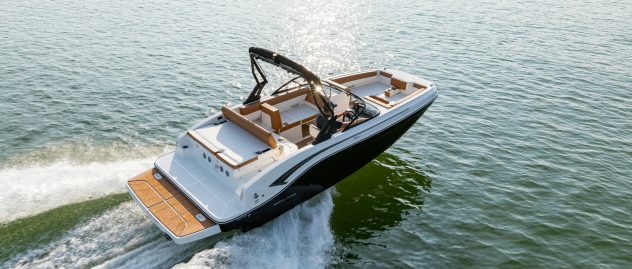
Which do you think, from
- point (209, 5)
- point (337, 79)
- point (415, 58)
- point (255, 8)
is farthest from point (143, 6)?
point (337, 79)

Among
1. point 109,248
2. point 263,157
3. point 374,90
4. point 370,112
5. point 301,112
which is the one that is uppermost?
point 370,112

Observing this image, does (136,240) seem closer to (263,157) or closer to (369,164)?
(263,157)

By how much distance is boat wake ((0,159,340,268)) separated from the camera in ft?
27.1

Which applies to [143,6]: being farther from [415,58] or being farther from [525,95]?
[525,95]

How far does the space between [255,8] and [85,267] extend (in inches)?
994

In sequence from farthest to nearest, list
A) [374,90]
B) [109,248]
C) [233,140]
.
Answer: [374,90], [233,140], [109,248]

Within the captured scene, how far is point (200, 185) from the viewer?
359 inches

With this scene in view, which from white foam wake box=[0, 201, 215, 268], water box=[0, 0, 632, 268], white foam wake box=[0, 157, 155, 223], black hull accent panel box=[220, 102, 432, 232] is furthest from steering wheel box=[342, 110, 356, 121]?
white foam wake box=[0, 157, 155, 223]

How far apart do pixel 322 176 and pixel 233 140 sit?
7.38ft

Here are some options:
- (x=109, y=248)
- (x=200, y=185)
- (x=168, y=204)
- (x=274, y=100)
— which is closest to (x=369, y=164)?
(x=274, y=100)

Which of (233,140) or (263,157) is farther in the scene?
(233,140)

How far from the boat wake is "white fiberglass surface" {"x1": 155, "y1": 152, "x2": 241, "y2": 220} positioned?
2.86ft

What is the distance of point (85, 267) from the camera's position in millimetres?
8047

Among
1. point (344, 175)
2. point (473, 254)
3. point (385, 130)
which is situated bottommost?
point (473, 254)
